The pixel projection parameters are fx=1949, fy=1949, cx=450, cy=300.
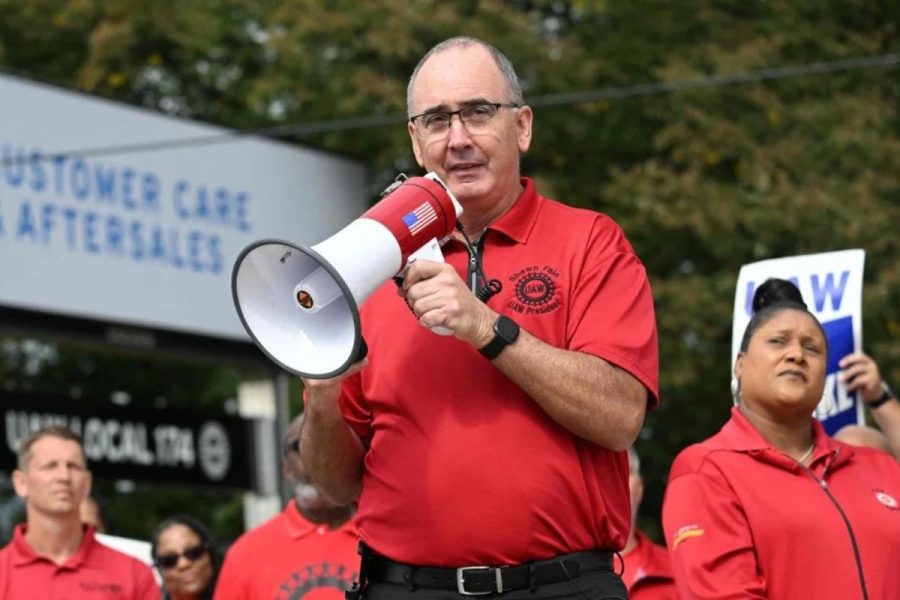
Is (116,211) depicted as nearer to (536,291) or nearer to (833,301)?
(833,301)

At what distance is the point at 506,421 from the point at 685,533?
4.95ft

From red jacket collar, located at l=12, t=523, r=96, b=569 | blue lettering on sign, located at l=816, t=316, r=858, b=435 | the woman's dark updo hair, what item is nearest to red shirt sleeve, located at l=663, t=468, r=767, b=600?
the woman's dark updo hair

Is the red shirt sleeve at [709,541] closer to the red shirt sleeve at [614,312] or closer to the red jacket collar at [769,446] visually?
the red jacket collar at [769,446]

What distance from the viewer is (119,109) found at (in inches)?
551

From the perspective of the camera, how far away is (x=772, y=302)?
21.6 ft

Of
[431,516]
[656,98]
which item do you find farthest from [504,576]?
[656,98]

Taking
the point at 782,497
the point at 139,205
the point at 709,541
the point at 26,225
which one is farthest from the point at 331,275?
the point at 139,205

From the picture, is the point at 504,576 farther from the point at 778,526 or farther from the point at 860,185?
the point at 860,185

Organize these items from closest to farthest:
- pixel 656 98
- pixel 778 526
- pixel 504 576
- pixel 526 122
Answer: pixel 504 576 < pixel 526 122 < pixel 778 526 < pixel 656 98

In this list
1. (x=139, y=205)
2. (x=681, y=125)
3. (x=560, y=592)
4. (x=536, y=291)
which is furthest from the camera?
(x=139, y=205)

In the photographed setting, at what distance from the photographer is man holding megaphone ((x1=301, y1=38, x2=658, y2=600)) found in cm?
448

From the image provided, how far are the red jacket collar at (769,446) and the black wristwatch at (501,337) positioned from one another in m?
1.82

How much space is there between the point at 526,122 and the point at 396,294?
1.86 ft

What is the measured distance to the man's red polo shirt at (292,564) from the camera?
301 inches
